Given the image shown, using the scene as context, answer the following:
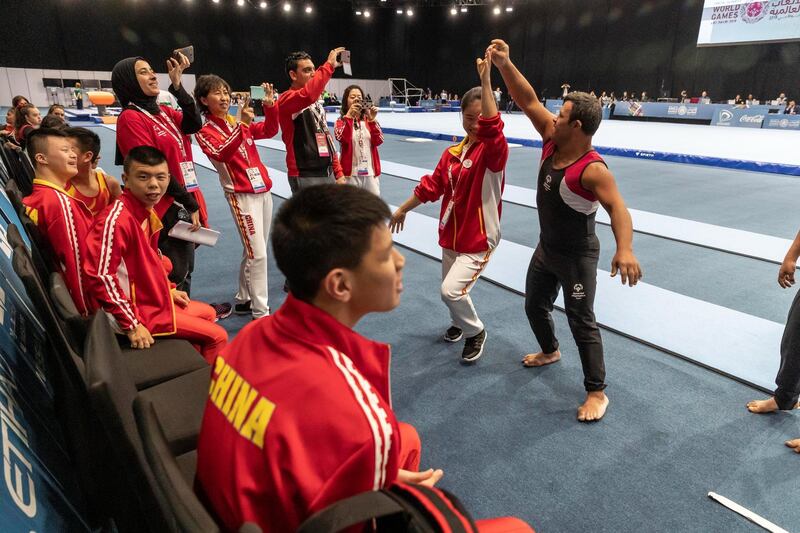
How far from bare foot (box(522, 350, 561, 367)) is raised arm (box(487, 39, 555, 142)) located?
1.22 meters

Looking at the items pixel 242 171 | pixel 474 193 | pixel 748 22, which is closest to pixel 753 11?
pixel 748 22

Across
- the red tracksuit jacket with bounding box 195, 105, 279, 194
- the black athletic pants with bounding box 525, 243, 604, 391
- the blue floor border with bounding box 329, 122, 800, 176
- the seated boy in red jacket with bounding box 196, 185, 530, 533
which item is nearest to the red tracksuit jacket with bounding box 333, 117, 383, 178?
the red tracksuit jacket with bounding box 195, 105, 279, 194

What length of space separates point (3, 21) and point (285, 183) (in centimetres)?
2068

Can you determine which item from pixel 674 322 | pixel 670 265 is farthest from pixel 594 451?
pixel 670 265

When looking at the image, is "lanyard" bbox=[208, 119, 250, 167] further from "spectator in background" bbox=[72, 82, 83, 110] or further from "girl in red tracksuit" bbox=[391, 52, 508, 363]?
"spectator in background" bbox=[72, 82, 83, 110]

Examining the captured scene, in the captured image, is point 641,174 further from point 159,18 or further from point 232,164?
point 159,18

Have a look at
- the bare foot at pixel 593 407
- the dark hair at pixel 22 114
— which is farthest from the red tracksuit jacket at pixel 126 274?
the dark hair at pixel 22 114

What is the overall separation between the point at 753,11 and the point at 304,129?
18.9m

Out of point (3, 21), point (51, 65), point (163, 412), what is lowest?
point (163, 412)

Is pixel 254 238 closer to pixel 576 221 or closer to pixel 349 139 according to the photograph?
pixel 349 139

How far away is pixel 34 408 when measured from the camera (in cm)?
163

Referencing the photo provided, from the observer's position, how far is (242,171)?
Result: 3.07m

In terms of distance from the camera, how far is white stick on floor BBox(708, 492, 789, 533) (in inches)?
68.0

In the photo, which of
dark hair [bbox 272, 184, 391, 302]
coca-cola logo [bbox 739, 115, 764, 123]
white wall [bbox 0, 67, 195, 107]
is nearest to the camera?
dark hair [bbox 272, 184, 391, 302]
